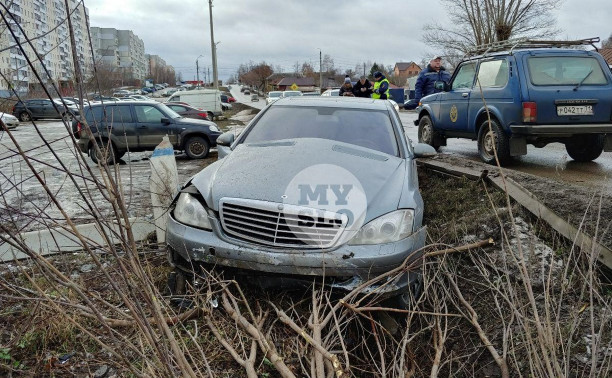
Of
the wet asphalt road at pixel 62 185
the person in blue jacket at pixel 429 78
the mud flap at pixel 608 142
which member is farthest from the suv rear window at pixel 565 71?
the wet asphalt road at pixel 62 185

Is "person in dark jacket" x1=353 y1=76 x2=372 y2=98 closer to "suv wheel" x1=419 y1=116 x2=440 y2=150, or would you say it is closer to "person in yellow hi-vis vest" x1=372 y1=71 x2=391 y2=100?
"person in yellow hi-vis vest" x1=372 y1=71 x2=391 y2=100

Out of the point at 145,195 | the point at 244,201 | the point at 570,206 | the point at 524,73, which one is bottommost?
the point at 145,195

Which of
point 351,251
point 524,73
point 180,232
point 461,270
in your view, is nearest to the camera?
point 351,251

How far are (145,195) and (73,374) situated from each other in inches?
183

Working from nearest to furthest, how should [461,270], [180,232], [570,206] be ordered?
[180,232], [461,270], [570,206]

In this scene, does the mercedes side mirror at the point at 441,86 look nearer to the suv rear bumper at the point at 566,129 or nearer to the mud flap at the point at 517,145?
the mud flap at the point at 517,145

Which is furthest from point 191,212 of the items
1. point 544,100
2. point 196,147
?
point 196,147

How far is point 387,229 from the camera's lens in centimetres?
273

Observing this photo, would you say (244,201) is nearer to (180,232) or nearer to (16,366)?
(180,232)

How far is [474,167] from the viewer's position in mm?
5562

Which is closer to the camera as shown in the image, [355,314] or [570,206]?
[355,314]

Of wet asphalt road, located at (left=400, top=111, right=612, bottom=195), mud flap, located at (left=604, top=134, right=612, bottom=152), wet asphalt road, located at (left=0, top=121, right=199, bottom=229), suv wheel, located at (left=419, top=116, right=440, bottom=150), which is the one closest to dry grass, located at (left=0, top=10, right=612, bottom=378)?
wet asphalt road, located at (left=0, top=121, right=199, bottom=229)

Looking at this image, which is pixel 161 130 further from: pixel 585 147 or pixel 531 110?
pixel 585 147

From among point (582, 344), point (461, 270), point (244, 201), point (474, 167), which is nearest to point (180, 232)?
point (244, 201)
